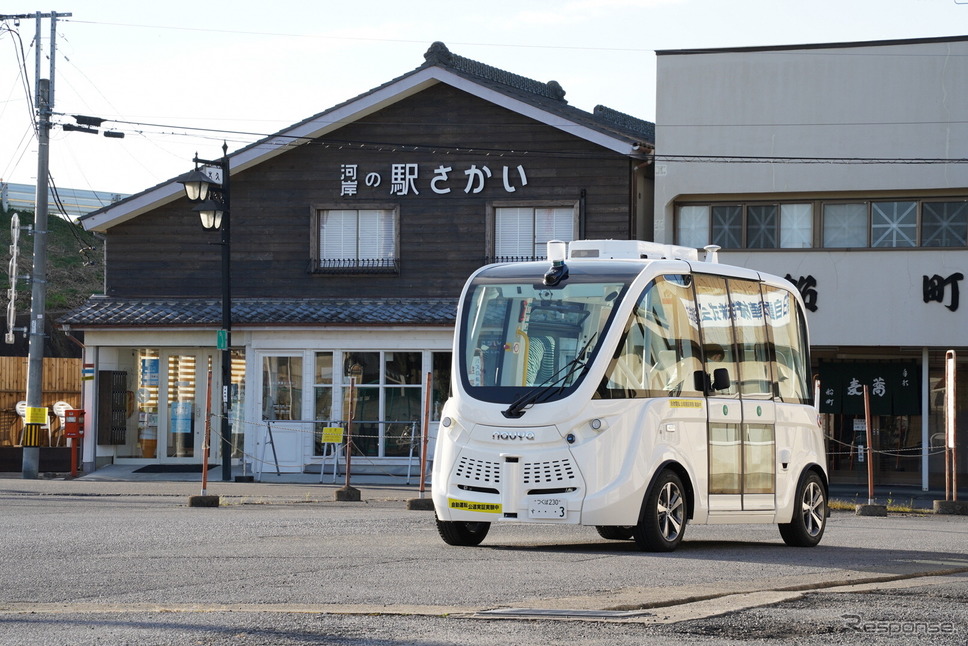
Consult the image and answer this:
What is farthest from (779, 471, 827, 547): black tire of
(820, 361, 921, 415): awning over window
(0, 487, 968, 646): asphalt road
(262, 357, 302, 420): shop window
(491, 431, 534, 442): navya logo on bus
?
(262, 357, 302, 420): shop window

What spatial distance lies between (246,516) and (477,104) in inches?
551

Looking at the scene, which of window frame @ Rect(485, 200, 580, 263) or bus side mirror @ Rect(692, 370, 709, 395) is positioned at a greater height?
A: window frame @ Rect(485, 200, 580, 263)

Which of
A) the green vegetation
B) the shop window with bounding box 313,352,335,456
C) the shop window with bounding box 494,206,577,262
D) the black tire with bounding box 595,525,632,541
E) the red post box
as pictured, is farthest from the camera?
the green vegetation

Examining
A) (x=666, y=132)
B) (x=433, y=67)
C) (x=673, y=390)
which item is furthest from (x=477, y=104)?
(x=673, y=390)

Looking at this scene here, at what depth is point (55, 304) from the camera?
52.7 metres

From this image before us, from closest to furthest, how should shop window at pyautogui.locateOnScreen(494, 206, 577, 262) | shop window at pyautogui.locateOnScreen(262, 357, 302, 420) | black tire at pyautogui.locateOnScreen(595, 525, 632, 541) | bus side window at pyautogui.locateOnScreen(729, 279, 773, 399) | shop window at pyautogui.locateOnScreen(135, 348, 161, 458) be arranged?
1. black tire at pyautogui.locateOnScreen(595, 525, 632, 541)
2. bus side window at pyautogui.locateOnScreen(729, 279, 773, 399)
3. shop window at pyautogui.locateOnScreen(262, 357, 302, 420)
4. shop window at pyautogui.locateOnScreen(494, 206, 577, 262)
5. shop window at pyautogui.locateOnScreen(135, 348, 161, 458)

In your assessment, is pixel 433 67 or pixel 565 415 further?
pixel 433 67

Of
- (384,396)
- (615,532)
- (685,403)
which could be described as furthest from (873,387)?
(685,403)

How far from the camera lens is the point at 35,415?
26.5 m

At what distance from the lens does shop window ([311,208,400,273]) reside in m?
28.4

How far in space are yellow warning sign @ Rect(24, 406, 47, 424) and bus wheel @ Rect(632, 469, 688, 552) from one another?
17515 millimetres

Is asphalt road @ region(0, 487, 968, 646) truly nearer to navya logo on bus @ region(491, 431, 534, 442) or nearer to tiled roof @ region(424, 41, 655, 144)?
navya logo on bus @ region(491, 431, 534, 442)

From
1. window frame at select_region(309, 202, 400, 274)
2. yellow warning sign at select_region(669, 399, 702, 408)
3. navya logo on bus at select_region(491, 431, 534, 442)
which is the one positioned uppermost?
window frame at select_region(309, 202, 400, 274)

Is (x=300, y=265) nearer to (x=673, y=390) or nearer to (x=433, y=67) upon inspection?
(x=433, y=67)
